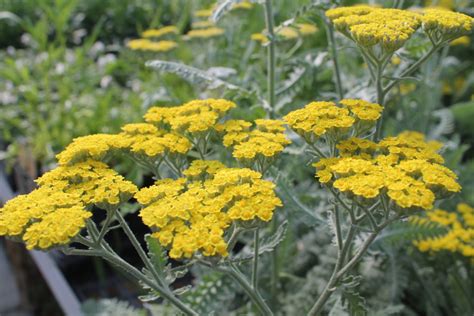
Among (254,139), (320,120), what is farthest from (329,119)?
(254,139)

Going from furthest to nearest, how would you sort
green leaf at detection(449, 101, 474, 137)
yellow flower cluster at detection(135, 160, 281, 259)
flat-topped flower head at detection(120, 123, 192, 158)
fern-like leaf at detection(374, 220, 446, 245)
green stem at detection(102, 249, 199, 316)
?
green leaf at detection(449, 101, 474, 137)
fern-like leaf at detection(374, 220, 446, 245)
flat-topped flower head at detection(120, 123, 192, 158)
green stem at detection(102, 249, 199, 316)
yellow flower cluster at detection(135, 160, 281, 259)

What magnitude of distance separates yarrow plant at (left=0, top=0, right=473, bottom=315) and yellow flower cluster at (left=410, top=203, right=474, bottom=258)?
50 cm

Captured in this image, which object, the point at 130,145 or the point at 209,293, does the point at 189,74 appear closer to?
the point at 130,145

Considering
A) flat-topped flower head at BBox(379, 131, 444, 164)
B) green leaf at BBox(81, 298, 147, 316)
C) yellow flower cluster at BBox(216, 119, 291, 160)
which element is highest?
yellow flower cluster at BBox(216, 119, 291, 160)

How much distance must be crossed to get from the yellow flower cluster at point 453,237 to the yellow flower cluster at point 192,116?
0.70 m

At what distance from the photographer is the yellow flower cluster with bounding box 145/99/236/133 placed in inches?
42.6

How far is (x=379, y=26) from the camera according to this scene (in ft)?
3.45

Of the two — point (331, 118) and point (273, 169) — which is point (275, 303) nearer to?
point (273, 169)

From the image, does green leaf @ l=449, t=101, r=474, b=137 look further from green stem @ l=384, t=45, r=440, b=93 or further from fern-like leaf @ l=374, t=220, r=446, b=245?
green stem @ l=384, t=45, r=440, b=93

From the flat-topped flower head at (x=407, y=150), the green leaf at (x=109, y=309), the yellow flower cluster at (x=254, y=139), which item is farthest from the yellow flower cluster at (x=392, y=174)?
the green leaf at (x=109, y=309)

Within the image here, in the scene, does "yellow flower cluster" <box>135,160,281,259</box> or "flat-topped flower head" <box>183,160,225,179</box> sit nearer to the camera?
"yellow flower cluster" <box>135,160,281,259</box>


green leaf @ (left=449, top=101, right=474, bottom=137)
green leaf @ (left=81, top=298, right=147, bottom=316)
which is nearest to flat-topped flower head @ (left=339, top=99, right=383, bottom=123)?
green leaf @ (left=81, top=298, right=147, bottom=316)

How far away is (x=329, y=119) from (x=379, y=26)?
217 mm

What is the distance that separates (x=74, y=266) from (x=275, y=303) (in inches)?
42.4
